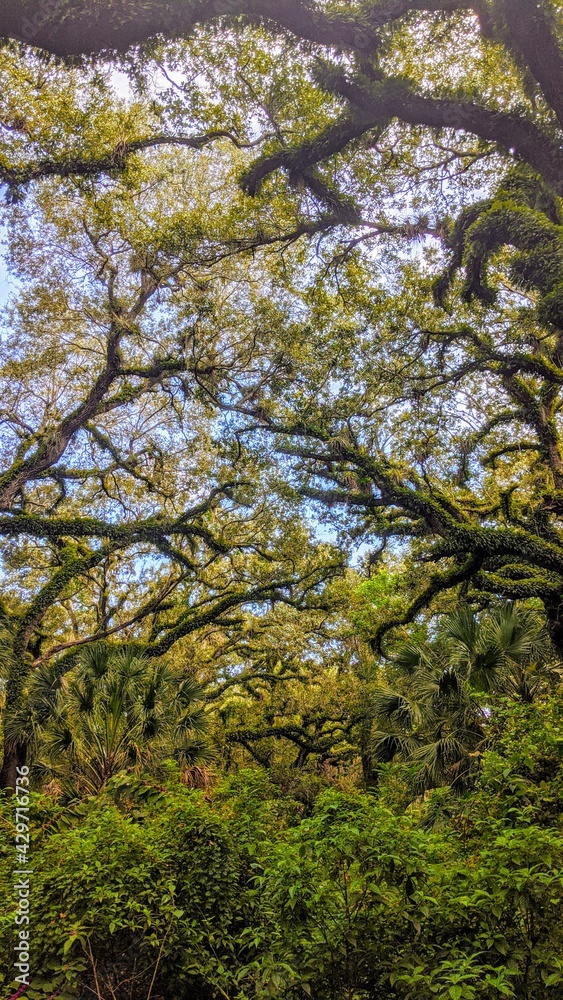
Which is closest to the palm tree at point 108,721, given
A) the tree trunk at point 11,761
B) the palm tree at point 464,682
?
the tree trunk at point 11,761

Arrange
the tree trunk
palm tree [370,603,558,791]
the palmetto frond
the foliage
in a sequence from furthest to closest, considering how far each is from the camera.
Answer: the tree trunk
the palmetto frond
palm tree [370,603,558,791]
the foliage

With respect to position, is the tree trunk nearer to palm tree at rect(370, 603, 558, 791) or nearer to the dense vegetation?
the dense vegetation

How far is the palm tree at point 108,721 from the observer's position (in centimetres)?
864

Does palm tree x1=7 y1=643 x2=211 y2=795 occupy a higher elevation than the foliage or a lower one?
higher

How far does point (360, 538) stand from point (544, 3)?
795cm

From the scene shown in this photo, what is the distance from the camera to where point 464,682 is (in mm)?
8438

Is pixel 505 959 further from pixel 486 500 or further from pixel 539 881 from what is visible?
pixel 486 500

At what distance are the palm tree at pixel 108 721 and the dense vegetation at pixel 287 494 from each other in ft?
0.19

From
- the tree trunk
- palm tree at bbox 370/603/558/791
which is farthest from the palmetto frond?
palm tree at bbox 370/603/558/791

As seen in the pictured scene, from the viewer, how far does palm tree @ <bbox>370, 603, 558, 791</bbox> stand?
786 centimetres

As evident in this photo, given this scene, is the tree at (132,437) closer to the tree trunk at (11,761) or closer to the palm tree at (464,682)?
the tree trunk at (11,761)

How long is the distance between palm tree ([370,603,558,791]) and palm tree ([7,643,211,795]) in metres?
3.34

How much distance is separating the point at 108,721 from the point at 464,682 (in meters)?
4.93

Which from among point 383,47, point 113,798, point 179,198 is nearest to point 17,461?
point 179,198
